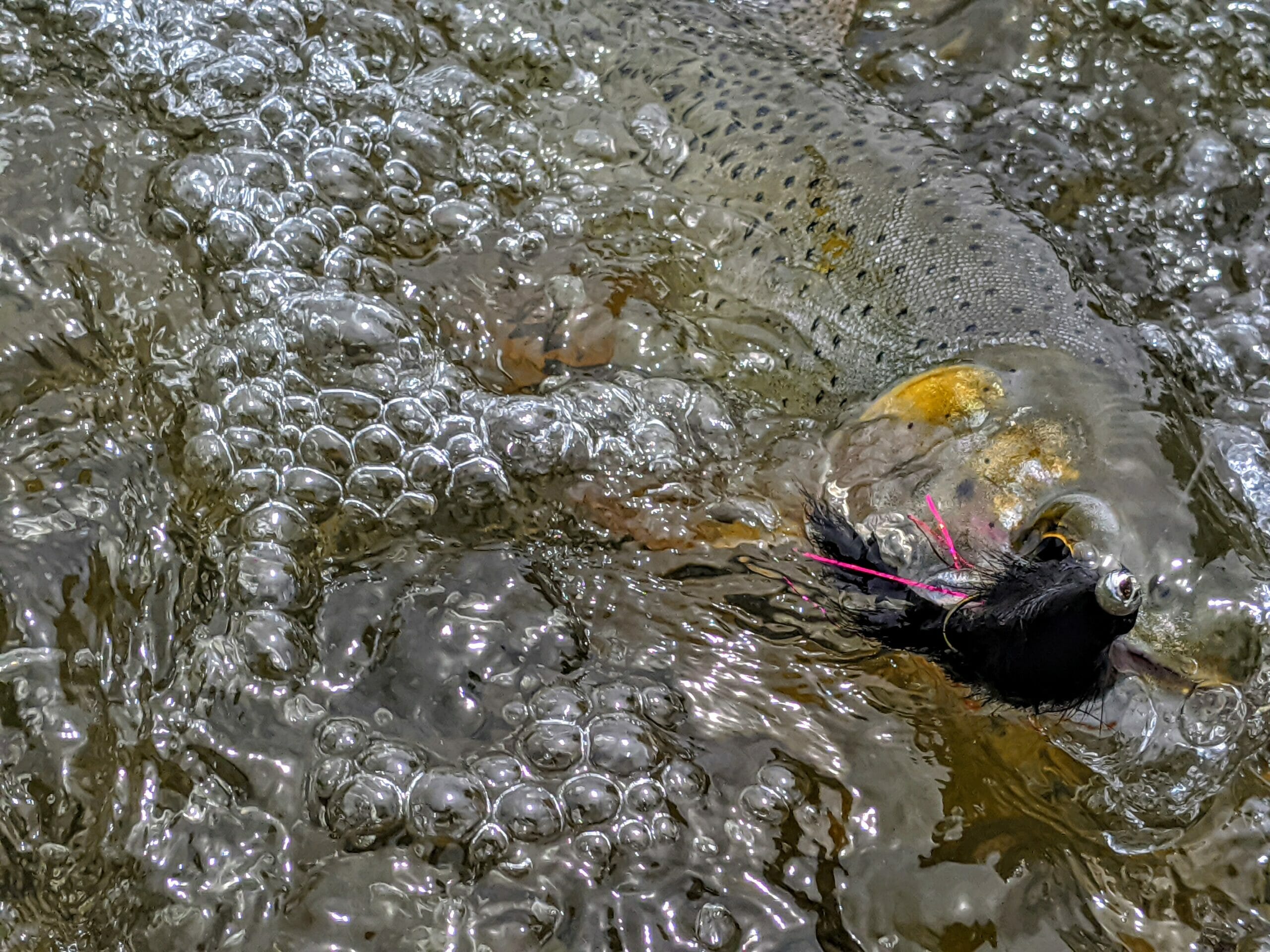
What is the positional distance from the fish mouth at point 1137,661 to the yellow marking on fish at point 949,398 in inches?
A: 19.8

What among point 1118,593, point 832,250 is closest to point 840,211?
point 832,250

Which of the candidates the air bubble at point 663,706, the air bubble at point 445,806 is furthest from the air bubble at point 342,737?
the air bubble at point 663,706

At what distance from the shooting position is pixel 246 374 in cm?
224

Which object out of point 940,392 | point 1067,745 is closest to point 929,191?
point 940,392

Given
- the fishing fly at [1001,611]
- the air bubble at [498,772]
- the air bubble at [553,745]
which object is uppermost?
the fishing fly at [1001,611]

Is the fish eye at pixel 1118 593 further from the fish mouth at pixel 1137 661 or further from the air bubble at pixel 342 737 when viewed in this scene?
the air bubble at pixel 342 737

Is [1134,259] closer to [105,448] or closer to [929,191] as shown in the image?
[929,191]

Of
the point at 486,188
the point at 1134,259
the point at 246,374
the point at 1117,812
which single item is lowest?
the point at 1117,812

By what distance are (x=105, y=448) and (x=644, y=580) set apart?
1.14 m

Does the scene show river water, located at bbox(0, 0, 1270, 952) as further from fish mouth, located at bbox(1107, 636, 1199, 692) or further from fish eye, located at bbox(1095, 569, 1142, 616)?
fish eye, located at bbox(1095, 569, 1142, 616)

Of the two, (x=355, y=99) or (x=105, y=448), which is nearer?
(x=105, y=448)

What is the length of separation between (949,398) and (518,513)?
93cm

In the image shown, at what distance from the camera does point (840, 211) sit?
2.40 m

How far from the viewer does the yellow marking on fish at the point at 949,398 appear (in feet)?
6.40
